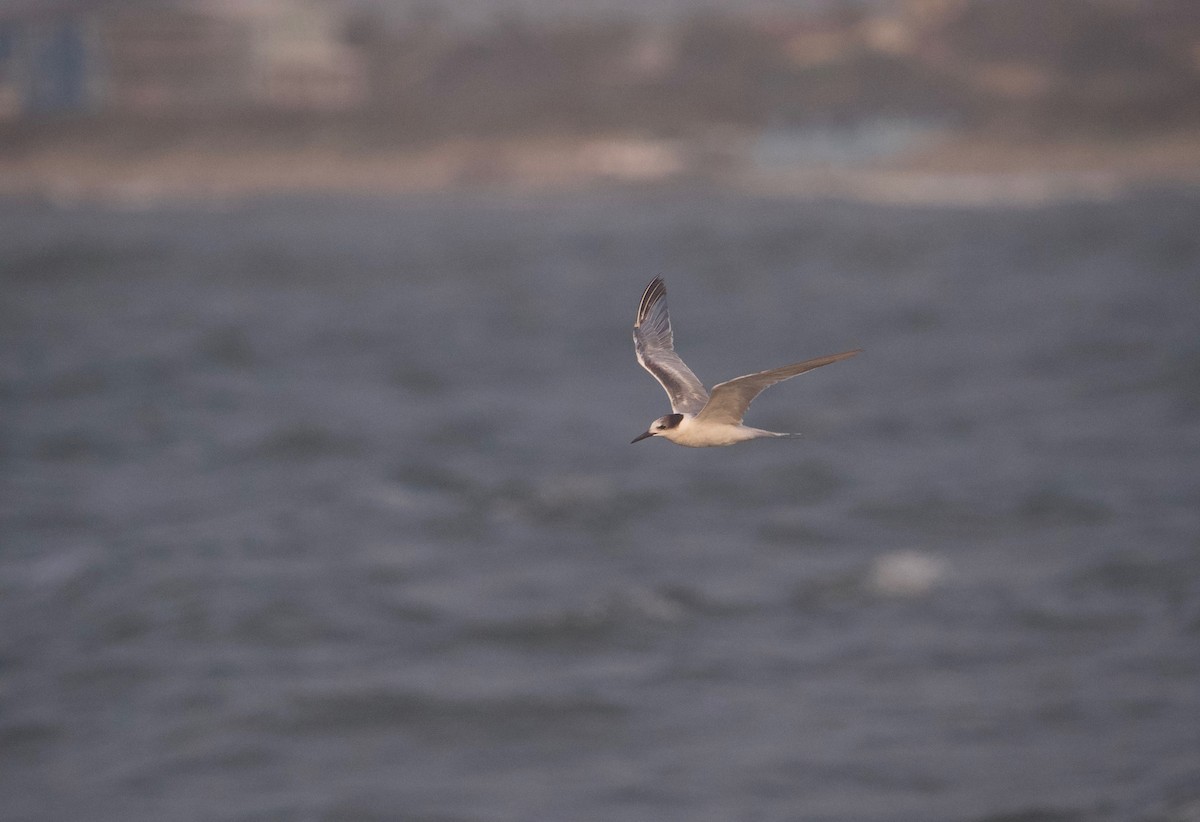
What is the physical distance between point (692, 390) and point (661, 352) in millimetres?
580

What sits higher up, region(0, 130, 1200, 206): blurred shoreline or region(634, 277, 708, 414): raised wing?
region(0, 130, 1200, 206): blurred shoreline

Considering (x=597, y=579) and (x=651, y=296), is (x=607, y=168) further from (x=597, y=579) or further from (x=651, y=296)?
(x=651, y=296)

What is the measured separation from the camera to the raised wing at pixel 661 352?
9.59m

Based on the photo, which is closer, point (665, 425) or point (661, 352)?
point (665, 425)

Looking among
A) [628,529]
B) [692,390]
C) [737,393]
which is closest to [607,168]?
[628,529]

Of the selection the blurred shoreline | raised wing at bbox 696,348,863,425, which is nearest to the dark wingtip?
raised wing at bbox 696,348,863,425

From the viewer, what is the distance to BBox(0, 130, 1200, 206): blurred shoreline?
385 feet

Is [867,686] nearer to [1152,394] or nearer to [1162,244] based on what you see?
[1152,394]

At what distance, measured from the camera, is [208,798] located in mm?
21188

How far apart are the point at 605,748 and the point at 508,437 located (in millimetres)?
21161

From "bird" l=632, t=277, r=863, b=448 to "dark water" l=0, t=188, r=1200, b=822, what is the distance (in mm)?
11509

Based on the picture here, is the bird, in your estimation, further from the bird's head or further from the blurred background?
the blurred background

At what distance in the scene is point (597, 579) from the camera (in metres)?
30.0

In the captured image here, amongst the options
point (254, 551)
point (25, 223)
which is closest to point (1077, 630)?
point (254, 551)
